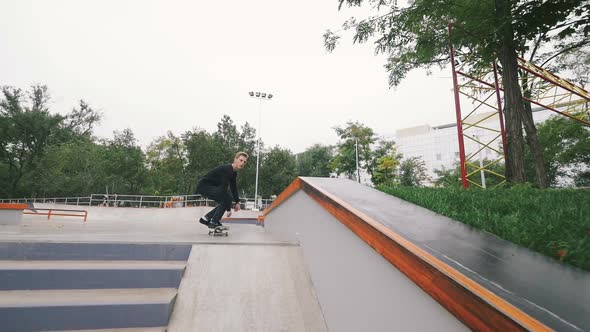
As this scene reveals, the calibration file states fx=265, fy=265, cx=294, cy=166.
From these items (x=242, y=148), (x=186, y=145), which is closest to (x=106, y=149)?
(x=186, y=145)

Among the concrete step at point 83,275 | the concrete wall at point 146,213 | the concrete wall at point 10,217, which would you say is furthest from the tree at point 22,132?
the concrete step at point 83,275

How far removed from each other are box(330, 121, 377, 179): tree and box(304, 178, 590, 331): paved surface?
29702 mm

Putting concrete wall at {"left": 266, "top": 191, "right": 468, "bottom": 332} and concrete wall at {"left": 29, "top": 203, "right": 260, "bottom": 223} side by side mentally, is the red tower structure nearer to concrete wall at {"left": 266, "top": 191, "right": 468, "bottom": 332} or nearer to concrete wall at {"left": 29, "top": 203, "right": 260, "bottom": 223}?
concrete wall at {"left": 266, "top": 191, "right": 468, "bottom": 332}

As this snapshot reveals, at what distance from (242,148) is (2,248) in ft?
120

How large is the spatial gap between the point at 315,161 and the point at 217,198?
137 feet

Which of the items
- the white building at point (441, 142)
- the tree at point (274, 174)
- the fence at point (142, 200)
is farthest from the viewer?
the white building at point (441, 142)

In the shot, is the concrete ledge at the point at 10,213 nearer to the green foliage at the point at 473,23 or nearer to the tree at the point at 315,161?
the green foliage at the point at 473,23

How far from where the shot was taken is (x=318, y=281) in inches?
101

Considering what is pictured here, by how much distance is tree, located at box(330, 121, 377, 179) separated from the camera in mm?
31141

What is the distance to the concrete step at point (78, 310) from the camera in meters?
1.93

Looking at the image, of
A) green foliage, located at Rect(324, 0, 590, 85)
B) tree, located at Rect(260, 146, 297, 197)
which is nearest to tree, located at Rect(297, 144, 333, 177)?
tree, located at Rect(260, 146, 297, 197)

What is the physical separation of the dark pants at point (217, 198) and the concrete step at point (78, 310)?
7.13ft

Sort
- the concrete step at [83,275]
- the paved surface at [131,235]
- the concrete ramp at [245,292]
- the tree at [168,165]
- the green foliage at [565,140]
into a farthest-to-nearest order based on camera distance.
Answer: the tree at [168,165]
the green foliage at [565,140]
the paved surface at [131,235]
the concrete step at [83,275]
the concrete ramp at [245,292]

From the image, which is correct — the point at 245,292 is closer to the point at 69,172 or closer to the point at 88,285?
the point at 88,285
